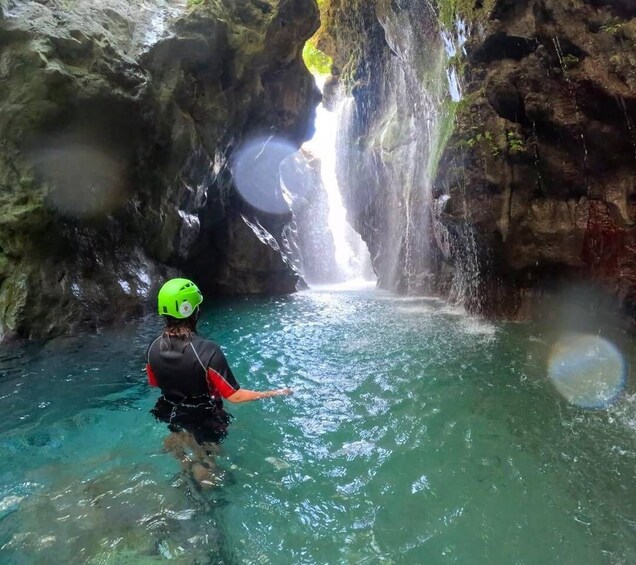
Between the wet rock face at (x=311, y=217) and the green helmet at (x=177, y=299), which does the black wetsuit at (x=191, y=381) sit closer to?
the green helmet at (x=177, y=299)

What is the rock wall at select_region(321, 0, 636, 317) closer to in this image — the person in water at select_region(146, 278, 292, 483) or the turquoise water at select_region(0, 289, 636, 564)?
the turquoise water at select_region(0, 289, 636, 564)

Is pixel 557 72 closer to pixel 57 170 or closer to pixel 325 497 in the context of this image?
pixel 325 497

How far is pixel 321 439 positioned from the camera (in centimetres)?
469

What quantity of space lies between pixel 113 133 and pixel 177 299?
10.4 metres

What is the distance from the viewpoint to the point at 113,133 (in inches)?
465

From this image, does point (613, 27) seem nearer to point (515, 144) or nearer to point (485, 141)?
point (515, 144)

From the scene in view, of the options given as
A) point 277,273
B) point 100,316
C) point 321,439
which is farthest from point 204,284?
point 321,439

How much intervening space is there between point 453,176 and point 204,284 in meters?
13.8

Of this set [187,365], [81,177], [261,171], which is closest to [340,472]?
[187,365]

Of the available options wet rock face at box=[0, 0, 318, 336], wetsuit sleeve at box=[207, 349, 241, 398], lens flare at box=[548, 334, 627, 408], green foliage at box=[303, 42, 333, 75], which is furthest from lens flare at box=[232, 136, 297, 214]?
wetsuit sleeve at box=[207, 349, 241, 398]

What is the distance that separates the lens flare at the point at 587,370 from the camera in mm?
5566

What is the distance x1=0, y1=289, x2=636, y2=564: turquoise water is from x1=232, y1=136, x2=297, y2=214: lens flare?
1561 cm

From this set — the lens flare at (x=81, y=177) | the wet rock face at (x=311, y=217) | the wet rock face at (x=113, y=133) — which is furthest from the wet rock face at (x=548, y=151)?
the wet rock face at (x=311, y=217)

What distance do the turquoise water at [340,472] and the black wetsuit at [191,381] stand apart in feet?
1.75
